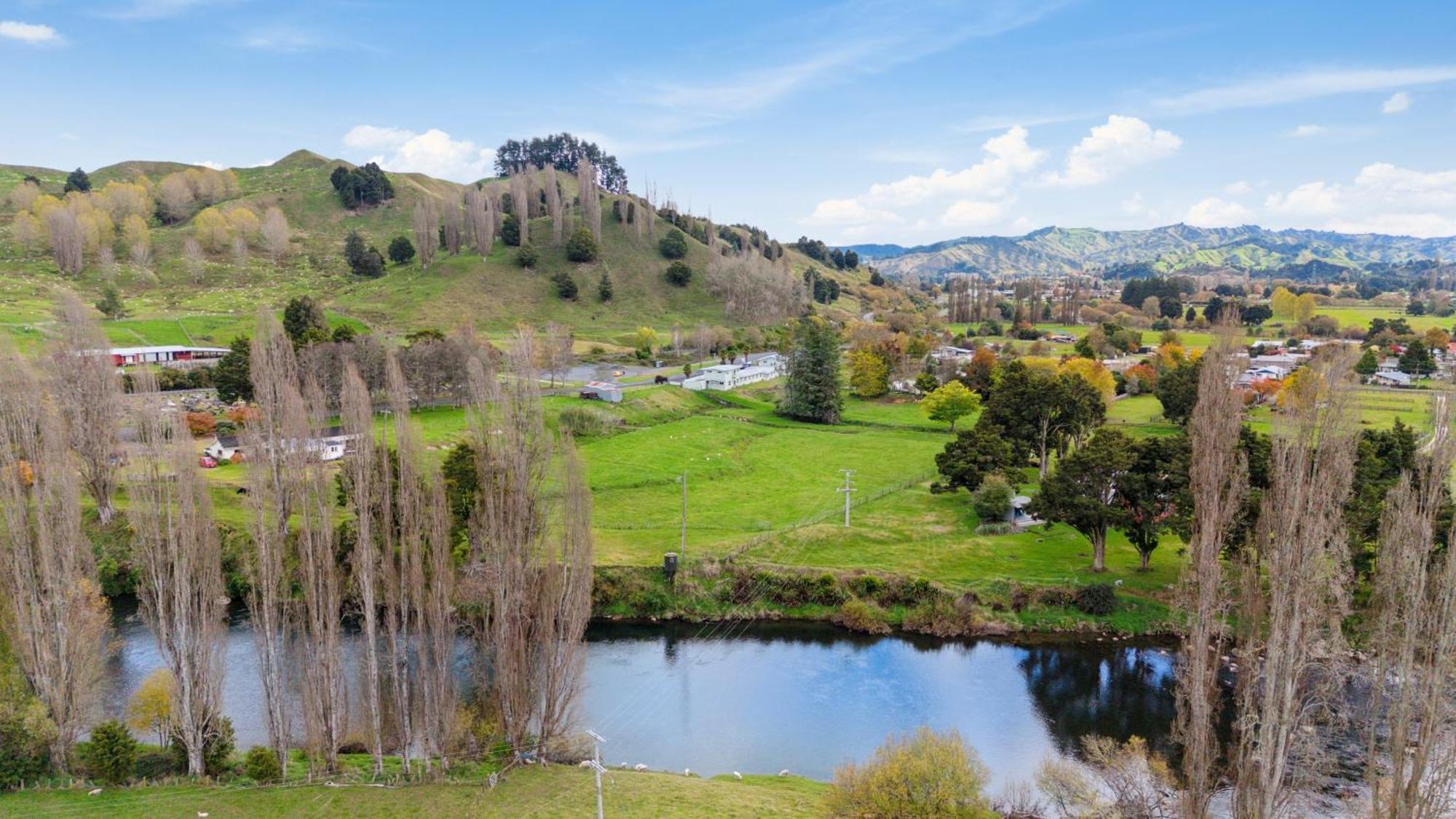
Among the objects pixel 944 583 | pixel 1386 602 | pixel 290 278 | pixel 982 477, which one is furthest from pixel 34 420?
pixel 290 278

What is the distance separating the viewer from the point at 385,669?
112 ft

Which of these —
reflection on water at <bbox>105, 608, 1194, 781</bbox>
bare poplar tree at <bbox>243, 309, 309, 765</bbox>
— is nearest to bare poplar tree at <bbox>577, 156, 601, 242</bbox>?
reflection on water at <bbox>105, 608, 1194, 781</bbox>

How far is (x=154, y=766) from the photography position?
2505 centimetres

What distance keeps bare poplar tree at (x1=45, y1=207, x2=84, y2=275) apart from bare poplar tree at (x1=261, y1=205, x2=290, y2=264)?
23.2 meters

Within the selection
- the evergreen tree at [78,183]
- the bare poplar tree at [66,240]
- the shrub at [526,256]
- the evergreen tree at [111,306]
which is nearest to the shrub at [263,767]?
the evergreen tree at [111,306]

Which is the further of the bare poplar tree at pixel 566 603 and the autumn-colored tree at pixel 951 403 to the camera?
the autumn-colored tree at pixel 951 403

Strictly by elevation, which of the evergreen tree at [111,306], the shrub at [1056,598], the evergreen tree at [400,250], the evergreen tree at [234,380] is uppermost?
the evergreen tree at [400,250]

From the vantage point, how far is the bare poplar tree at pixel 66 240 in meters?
108

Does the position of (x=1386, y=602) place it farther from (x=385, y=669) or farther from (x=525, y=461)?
(x=385, y=669)

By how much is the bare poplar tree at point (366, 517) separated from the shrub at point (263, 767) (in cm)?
269

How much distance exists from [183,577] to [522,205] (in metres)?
116

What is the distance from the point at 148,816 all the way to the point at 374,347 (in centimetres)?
5371

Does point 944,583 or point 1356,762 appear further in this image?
point 944,583

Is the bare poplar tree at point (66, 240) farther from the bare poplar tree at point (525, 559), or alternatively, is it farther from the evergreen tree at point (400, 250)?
the bare poplar tree at point (525, 559)
